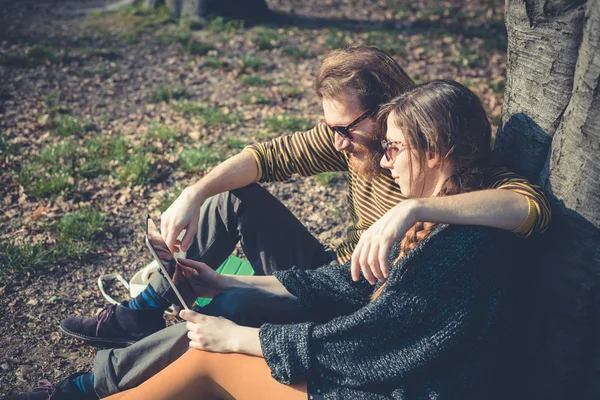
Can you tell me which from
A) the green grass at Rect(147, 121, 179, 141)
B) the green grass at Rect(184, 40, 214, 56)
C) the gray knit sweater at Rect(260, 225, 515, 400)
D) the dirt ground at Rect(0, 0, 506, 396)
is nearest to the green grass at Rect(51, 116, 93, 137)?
the dirt ground at Rect(0, 0, 506, 396)

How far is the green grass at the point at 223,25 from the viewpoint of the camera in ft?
29.5

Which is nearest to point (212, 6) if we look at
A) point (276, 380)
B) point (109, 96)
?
point (109, 96)

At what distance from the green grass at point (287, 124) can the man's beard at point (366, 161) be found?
3051 mm

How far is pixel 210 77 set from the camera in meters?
7.41

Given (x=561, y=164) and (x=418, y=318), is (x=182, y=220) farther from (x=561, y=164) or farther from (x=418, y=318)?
(x=561, y=164)

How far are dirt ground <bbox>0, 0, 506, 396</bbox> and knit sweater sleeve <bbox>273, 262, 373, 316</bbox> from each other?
148cm

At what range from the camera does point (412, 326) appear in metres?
2.15

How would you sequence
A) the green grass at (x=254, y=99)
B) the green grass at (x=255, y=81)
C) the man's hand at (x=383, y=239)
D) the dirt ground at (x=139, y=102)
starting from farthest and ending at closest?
the green grass at (x=255, y=81), the green grass at (x=254, y=99), the dirt ground at (x=139, y=102), the man's hand at (x=383, y=239)

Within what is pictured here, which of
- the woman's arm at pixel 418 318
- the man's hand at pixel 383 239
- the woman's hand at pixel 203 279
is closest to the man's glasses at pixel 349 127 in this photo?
the man's hand at pixel 383 239

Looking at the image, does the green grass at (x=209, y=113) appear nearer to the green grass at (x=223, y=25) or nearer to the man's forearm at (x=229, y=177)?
A: the green grass at (x=223, y=25)

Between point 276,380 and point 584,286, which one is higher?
point 584,286

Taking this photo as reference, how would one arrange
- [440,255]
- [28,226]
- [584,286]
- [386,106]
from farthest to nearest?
[28,226] < [386,106] < [584,286] < [440,255]

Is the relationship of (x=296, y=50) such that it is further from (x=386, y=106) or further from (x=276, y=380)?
(x=276, y=380)

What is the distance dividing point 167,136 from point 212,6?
435 cm
